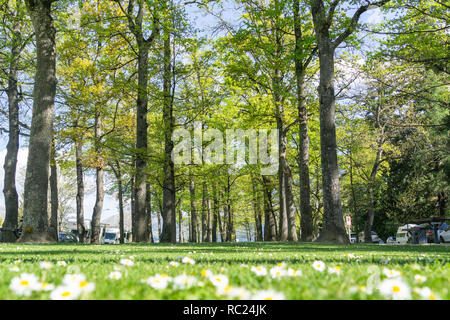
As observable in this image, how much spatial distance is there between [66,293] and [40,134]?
38.4 feet

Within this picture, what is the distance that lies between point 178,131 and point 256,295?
54.8ft

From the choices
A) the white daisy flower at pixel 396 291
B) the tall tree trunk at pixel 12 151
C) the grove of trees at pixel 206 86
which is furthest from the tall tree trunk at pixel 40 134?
the white daisy flower at pixel 396 291

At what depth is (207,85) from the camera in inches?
1108

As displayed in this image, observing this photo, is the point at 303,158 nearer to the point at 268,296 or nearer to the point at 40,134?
the point at 40,134

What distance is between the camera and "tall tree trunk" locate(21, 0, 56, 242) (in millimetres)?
11586

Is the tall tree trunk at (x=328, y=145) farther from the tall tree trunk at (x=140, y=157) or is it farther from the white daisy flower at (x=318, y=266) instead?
the white daisy flower at (x=318, y=266)

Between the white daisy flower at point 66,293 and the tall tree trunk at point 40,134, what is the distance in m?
11.2

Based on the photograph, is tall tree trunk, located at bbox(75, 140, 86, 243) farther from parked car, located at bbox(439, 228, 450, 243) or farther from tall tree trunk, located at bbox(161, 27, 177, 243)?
parked car, located at bbox(439, 228, 450, 243)

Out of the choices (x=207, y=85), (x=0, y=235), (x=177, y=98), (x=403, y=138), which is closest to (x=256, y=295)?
(x=177, y=98)

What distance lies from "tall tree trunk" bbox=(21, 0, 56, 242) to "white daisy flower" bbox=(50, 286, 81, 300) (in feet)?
36.6

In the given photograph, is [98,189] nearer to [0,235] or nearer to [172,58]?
[0,235]

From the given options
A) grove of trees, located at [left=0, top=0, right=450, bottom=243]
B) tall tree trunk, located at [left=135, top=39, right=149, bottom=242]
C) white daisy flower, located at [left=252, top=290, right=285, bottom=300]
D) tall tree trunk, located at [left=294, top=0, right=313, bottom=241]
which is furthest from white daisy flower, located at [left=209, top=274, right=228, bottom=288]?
tall tree trunk, located at [left=294, top=0, right=313, bottom=241]

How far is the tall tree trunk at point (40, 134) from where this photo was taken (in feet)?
38.0

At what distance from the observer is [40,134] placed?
39.5 ft
